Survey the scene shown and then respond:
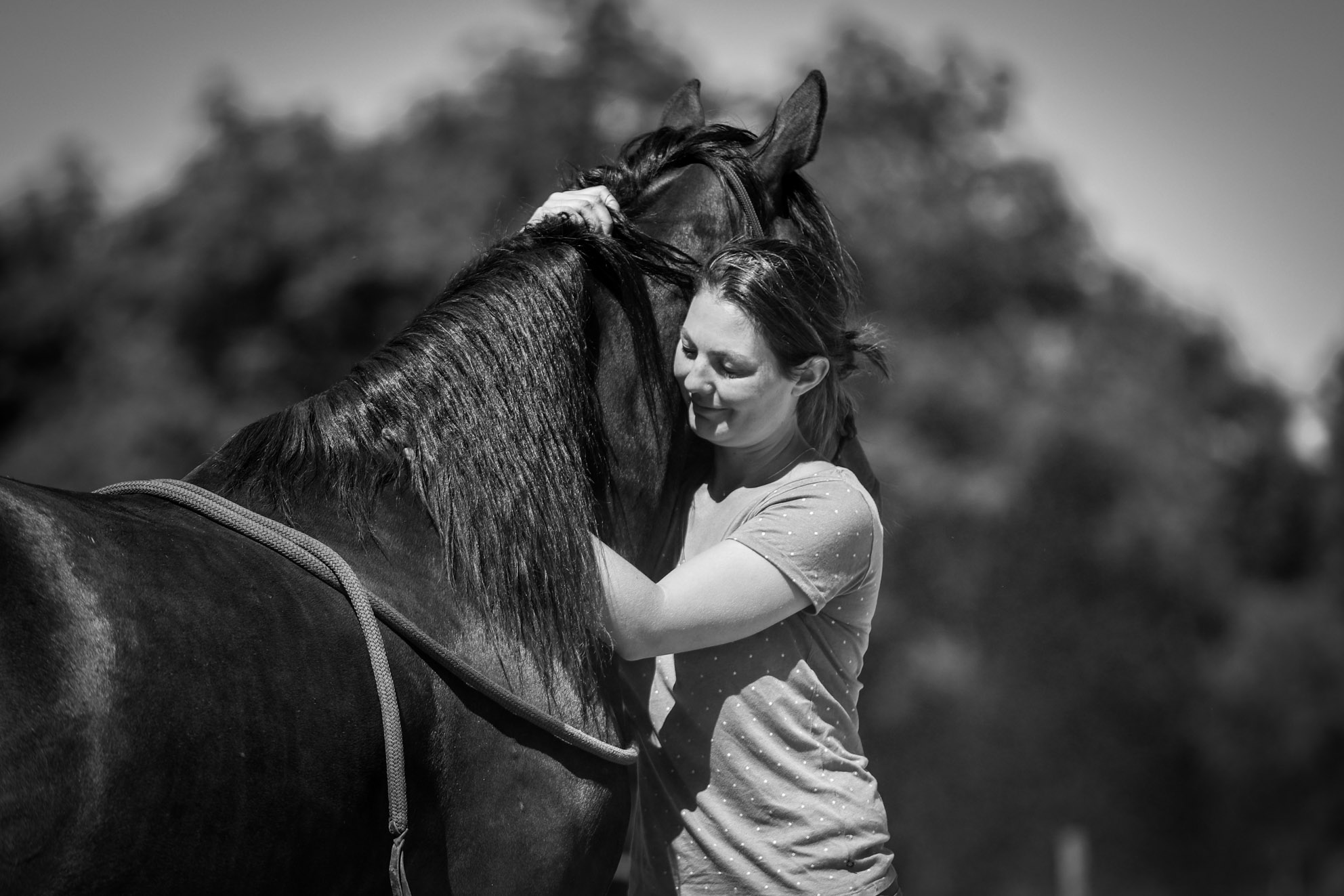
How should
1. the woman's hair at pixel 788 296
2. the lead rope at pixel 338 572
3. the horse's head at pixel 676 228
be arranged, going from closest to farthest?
the lead rope at pixel 338 572
the woman's hair at pixel 788 296
the horse's head at pixel 676 228

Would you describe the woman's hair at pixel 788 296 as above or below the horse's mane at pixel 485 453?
above

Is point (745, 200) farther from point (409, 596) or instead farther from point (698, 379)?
point (409, 596)

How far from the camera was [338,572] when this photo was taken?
1.68 m

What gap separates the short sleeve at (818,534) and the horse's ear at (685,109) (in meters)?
0.96

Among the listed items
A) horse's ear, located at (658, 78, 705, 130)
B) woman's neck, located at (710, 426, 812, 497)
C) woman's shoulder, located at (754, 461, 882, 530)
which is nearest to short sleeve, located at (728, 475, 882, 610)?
woman's shoulder, located at (754, 461, 882, 530)

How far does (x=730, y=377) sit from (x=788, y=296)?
0.16 meters

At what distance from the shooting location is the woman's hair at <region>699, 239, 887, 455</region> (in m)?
1.97

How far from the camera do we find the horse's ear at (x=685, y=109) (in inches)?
103

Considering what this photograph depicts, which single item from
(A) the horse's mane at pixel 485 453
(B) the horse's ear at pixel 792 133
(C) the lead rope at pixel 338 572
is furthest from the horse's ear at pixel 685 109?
(C) the lead rope at pixel 338 572

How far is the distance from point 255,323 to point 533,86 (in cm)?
370

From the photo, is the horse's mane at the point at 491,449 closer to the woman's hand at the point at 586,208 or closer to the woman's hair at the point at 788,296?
the woman's hand at the point at 586,208

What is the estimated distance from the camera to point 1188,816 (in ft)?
55.0

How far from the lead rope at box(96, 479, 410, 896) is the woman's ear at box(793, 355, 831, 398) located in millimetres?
809

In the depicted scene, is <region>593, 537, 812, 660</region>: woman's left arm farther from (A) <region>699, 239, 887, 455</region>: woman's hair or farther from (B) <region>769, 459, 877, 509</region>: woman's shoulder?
(A) <region>699, 239, 887, 455</region>: woman's hair
